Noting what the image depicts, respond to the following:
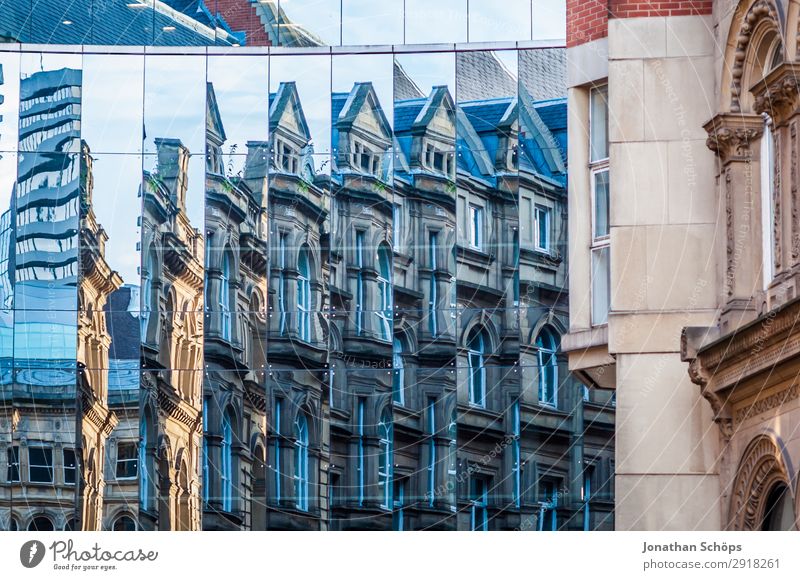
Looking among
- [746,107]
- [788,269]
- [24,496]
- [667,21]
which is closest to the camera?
[788,269]

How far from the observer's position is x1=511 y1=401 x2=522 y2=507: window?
32125 mm

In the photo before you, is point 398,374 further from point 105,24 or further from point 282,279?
point 105,24

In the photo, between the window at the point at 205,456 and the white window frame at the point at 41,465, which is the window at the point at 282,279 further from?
the white window frame at the point at 41,465

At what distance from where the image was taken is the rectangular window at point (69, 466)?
32.2m

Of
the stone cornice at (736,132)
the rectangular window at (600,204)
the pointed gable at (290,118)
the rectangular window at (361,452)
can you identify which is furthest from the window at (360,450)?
the stone cornice at (736,132)

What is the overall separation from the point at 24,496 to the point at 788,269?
1615 cm

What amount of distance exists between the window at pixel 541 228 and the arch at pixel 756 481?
34.6 ft

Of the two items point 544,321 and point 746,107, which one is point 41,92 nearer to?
point 544,321

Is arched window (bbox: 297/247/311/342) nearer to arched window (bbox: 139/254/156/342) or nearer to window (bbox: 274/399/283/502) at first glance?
window (bbox: 274/399/283/502)

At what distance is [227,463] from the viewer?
32375mm

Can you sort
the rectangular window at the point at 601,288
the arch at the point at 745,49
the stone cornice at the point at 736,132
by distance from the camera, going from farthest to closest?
the rectangular window at the point at 601,288 < the stone cornice at the point at 736,132 < the arch at the point at 745,49

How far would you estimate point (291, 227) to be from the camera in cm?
3284

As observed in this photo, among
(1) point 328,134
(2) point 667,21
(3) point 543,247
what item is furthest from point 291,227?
(2) point 667,21

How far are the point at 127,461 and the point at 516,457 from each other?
678 cm
